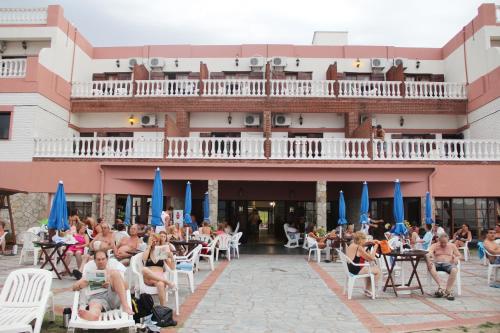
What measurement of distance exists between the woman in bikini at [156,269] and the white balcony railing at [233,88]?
11.0 metres

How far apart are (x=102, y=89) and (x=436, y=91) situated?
14.0 m

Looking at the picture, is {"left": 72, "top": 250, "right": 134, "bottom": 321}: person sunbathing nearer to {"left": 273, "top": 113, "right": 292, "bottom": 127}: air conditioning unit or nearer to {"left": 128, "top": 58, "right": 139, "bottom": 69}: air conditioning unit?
{"left": 273, "top": 113, "right": 292, "bottom": 127}: air conditioning unit

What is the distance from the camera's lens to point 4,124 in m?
15.1

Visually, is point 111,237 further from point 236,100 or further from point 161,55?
point 161,55

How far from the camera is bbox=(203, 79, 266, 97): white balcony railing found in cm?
1662

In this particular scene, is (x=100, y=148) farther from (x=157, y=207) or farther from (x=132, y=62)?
(x=132, y=62)

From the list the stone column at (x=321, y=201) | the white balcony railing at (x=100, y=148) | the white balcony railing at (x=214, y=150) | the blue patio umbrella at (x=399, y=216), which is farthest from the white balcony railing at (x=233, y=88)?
the blue patio umbrella at (x=399, y=216)

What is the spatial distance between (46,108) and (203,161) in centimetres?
636

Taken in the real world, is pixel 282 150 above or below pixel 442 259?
above

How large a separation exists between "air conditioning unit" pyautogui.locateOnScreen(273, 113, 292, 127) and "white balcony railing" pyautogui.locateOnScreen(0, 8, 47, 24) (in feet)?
34.3

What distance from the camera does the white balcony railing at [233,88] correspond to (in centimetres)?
1662

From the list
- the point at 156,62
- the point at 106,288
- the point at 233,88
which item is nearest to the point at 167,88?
the point at 156,62

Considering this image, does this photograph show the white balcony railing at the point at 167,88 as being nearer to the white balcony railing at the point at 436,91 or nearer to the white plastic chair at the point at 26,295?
the white balcony railing at the point at 436,91

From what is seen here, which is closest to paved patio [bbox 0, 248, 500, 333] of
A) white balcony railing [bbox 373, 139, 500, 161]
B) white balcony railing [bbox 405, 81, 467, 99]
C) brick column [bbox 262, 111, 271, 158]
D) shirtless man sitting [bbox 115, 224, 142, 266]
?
shirtless man sitting [bbox 115, 224, 142, 266]
